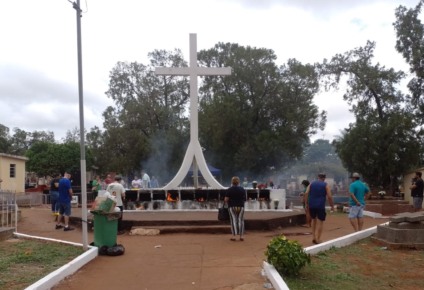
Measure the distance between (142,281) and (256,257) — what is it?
2.71 metres

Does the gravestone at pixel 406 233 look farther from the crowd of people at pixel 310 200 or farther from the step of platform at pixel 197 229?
the step of platform at pixel 197 229

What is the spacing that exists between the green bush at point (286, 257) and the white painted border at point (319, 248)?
147mm

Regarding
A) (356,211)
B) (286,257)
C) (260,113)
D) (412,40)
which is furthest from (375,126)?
(286,257)

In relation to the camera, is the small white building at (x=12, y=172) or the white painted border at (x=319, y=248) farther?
the small white building at (x=12, y=172)

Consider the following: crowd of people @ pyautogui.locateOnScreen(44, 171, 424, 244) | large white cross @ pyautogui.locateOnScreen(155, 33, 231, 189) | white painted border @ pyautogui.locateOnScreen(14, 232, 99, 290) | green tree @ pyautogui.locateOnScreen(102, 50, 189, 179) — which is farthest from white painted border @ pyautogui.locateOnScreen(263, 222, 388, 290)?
green tree @ pyautogui.locateOnScreen(102, 50, 189, 179)

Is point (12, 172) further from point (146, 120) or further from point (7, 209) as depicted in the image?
point (7, 209)

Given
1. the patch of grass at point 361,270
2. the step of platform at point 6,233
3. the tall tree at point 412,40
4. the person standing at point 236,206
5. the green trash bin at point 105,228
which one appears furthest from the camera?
the tall tree at point 412,40

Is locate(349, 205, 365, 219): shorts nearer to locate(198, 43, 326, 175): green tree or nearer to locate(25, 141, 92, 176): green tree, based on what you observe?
locate(198, 43, 326, 175): green tree

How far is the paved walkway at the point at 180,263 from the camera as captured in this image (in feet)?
24.3

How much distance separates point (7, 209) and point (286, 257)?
911cm

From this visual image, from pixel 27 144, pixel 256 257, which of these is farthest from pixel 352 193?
pixel 27 144

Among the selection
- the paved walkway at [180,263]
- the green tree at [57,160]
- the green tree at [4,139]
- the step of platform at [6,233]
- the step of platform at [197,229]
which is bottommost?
the paved walkway at [180,263]

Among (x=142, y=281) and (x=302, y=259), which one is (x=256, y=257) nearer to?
(x=302, y=259)

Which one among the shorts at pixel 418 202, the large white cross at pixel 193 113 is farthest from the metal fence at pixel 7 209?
the shorts at pixel 418 202
